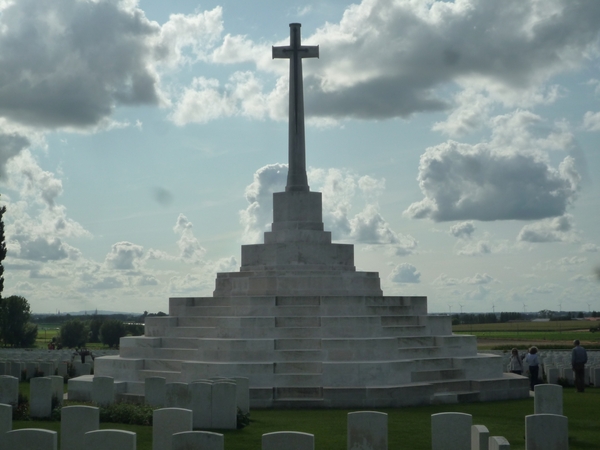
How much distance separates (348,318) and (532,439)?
8689 mm

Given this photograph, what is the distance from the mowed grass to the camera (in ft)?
37.1

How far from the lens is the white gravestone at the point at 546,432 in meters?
8.81

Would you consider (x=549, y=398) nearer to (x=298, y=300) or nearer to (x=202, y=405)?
(x=202, y=405)

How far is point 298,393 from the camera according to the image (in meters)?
15.9

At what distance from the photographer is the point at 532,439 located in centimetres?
884

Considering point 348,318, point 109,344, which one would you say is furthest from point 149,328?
point 109,344

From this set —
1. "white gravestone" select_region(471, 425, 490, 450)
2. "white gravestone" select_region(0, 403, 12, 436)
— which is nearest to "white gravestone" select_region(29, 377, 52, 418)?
"white gravestone" select_region(0, 403, 12, 436)

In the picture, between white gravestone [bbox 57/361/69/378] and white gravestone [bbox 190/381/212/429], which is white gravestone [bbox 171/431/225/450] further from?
white gravestone [bbox 57/361/69/378]

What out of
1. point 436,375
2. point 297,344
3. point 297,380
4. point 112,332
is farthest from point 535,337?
point 297,380

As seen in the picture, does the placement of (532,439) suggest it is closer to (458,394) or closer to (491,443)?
(491,443)

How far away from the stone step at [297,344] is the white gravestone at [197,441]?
8.82 meters

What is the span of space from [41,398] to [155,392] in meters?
2.04

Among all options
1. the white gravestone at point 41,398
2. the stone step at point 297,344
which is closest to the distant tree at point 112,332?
the stone step at point 297,344

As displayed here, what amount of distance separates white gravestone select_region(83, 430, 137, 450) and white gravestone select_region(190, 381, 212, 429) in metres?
4.47
